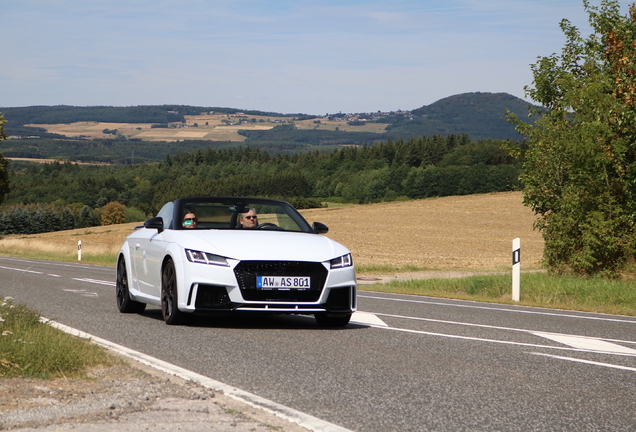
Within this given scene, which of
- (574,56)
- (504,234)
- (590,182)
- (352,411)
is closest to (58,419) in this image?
(352,411)

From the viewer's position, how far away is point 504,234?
60.0 meters

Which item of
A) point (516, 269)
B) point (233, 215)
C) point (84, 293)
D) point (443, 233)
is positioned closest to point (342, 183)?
point (443, 233)

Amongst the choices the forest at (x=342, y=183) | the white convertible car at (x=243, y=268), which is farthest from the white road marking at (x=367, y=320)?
the forest at (x=342, y=183)

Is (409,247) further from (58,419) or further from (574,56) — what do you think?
(58,419)

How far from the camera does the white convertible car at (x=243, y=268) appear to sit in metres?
9.97

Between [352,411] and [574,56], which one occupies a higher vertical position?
[574,56]

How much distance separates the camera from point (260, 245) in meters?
10.2

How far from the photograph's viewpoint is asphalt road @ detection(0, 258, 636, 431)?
18.9 feet

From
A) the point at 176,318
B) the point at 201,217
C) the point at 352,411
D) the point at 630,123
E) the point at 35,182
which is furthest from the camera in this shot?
the point at 35,182

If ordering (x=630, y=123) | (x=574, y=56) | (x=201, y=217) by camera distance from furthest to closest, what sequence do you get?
(x=574, y=56), (x=630, y=123), (x=201, y=217)

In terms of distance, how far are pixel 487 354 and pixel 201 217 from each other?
173 inches

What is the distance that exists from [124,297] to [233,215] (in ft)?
7.32

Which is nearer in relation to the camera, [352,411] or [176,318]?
[352,411]

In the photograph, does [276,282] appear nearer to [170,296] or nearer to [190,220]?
[170,296]
